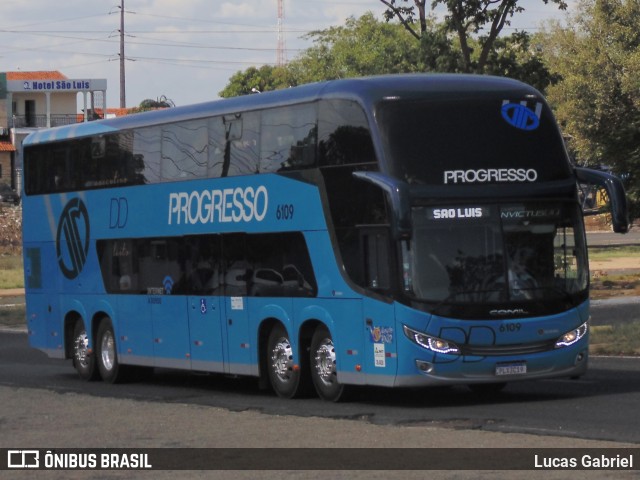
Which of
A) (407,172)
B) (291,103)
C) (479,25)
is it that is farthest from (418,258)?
(479,25)

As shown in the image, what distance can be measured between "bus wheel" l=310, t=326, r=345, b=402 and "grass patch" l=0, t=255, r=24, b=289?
36.6 metres

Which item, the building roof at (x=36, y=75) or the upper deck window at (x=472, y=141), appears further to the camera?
the building roof at (x=36, y=75)

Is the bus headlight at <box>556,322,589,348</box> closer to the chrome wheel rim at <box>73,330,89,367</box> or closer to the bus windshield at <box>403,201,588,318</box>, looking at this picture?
the bus windshield at <box>403,201,588,318</box>

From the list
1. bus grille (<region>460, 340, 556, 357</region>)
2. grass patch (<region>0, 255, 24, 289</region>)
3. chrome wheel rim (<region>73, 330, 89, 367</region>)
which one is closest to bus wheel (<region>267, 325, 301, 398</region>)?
bus grille (<region>460, 340, 556, 357</region>)

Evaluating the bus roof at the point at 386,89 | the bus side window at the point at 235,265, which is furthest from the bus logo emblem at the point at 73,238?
the bus roof at the point at 386,89

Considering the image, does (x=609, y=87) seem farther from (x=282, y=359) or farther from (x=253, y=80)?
(x=253, y=80)

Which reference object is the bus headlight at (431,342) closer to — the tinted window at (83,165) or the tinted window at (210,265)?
the tinted window at (210,265)

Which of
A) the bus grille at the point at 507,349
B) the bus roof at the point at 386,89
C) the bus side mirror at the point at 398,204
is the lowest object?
the bus grille at the point at 507,349

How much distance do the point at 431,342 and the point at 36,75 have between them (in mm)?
106058

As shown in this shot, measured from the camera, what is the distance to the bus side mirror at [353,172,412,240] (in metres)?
16.0

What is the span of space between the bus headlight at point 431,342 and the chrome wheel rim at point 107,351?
328 inches

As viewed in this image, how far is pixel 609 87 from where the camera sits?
162ft

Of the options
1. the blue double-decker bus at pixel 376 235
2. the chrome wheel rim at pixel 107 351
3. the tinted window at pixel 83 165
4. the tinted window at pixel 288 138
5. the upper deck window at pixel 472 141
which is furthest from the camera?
the chrome wheel rim at pixel 107 351

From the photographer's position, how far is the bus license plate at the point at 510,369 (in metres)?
16.7
